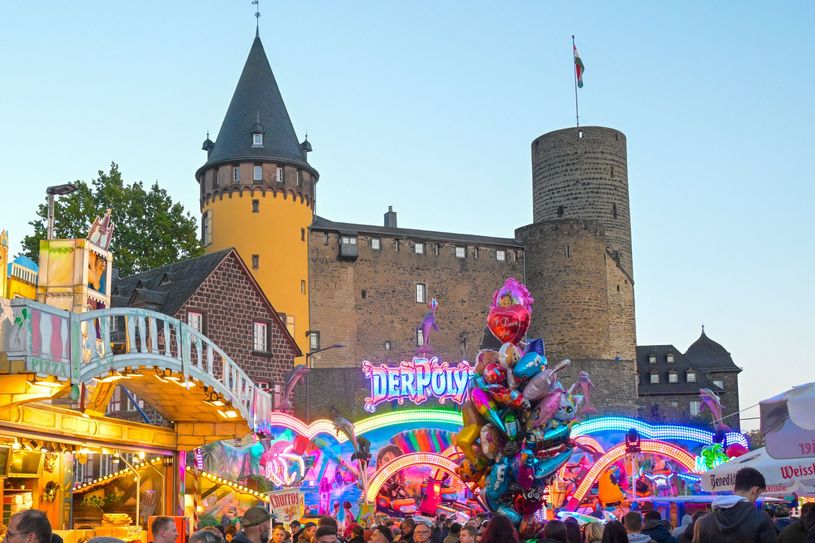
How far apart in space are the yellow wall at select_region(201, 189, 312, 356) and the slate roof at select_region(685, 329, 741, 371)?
3836cm

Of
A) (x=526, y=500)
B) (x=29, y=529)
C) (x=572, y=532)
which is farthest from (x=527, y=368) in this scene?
(x=29, y=529)

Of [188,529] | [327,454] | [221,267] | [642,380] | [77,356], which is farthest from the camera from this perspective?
[642,380]

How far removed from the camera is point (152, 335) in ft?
40.5

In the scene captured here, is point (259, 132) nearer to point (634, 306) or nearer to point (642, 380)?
point (634, 306)

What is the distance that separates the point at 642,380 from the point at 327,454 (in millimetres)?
52836

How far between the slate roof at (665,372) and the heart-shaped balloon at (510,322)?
63.3 meters

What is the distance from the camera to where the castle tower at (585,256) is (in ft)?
202

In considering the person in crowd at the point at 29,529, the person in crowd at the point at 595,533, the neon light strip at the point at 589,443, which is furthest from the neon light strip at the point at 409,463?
the person in crowd at the point at 29,529

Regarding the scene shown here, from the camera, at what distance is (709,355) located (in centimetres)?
8569

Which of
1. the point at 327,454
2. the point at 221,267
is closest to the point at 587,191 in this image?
the point at 221,267

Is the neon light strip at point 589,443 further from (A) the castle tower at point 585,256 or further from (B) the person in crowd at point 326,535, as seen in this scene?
(A) the castle tower at point 585,256

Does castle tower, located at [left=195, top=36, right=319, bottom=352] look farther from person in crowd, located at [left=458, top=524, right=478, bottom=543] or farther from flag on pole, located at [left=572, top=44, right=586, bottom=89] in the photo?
person in crowd, located at [left=458, top=524, right=478, bottom=543]

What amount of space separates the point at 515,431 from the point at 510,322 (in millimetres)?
1691

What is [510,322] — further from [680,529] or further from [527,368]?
[680,529]
